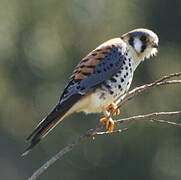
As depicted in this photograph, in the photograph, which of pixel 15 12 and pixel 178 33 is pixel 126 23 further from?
pixel 15 12

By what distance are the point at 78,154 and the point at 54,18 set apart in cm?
277

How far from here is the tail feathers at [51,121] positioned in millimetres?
5417

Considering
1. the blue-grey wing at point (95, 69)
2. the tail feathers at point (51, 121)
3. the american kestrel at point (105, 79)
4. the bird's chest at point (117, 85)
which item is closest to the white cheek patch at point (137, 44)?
the american kestrel at point (105, 79)

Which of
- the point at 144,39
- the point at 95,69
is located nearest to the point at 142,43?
the point at 144,39

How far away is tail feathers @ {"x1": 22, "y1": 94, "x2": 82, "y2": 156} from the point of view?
5.42 meters

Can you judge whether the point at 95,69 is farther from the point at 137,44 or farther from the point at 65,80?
the point at 65,80

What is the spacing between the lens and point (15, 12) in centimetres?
1684

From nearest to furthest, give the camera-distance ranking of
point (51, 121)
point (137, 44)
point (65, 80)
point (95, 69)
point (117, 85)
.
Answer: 1. point (51, 121)
2. point (117, 85)
3. point (95, 69)
4. point (137, 44)
5. point (65, 80)

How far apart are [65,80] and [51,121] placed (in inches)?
389

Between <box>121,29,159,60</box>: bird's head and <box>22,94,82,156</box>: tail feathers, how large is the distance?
0.71 meters

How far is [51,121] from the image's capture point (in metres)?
5.71

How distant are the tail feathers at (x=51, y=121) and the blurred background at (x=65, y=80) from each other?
836cm

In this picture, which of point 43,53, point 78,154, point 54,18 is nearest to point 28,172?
point 78,154

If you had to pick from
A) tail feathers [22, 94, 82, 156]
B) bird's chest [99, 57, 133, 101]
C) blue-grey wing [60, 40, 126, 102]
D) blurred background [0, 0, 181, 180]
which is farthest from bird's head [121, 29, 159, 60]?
blurred background [0, 0, 181, 180]
